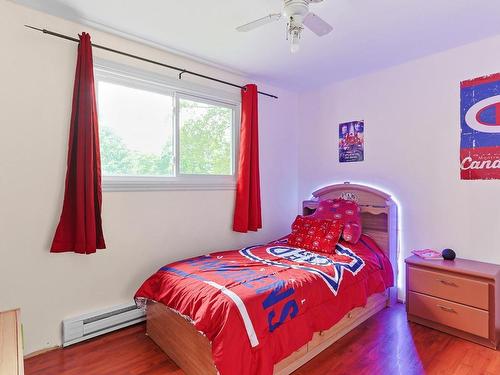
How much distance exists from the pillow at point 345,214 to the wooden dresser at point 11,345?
8.08 feet

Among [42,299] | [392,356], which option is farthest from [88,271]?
[392,356]

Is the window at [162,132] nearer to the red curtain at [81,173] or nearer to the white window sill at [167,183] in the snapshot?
the white window sill at [167,183]

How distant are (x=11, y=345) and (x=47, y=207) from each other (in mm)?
1174

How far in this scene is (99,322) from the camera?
2.29 meters

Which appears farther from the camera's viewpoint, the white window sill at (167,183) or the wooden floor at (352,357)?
the white window sill at (167,183)

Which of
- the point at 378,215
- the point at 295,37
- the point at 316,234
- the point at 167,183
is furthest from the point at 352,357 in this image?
the point at 295,37

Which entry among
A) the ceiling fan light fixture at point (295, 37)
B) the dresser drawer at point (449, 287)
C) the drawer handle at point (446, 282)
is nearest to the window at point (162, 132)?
the ceiling fan light fixture at point (295, 37)

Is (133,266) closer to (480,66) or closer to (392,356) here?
(392,356)

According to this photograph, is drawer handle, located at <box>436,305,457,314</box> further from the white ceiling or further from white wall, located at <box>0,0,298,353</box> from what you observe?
white wall, located at <box>0,0,298,353</box>

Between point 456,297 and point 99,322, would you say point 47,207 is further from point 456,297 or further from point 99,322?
point 456,297

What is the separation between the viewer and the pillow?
9.20 ft

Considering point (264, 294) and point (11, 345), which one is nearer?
point (11, 345)

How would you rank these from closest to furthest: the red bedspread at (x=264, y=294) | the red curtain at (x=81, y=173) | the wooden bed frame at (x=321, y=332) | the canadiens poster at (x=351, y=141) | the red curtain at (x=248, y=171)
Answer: the red bedspread at (x=264, y=294) < the wooden bed frame at (x=321, y=332) < the red curtain at (x=81, y=173) < the red curtain at (x=248, y=171) < the canadiens poster at (x=351, y=141)

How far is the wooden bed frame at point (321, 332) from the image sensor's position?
1797mm
